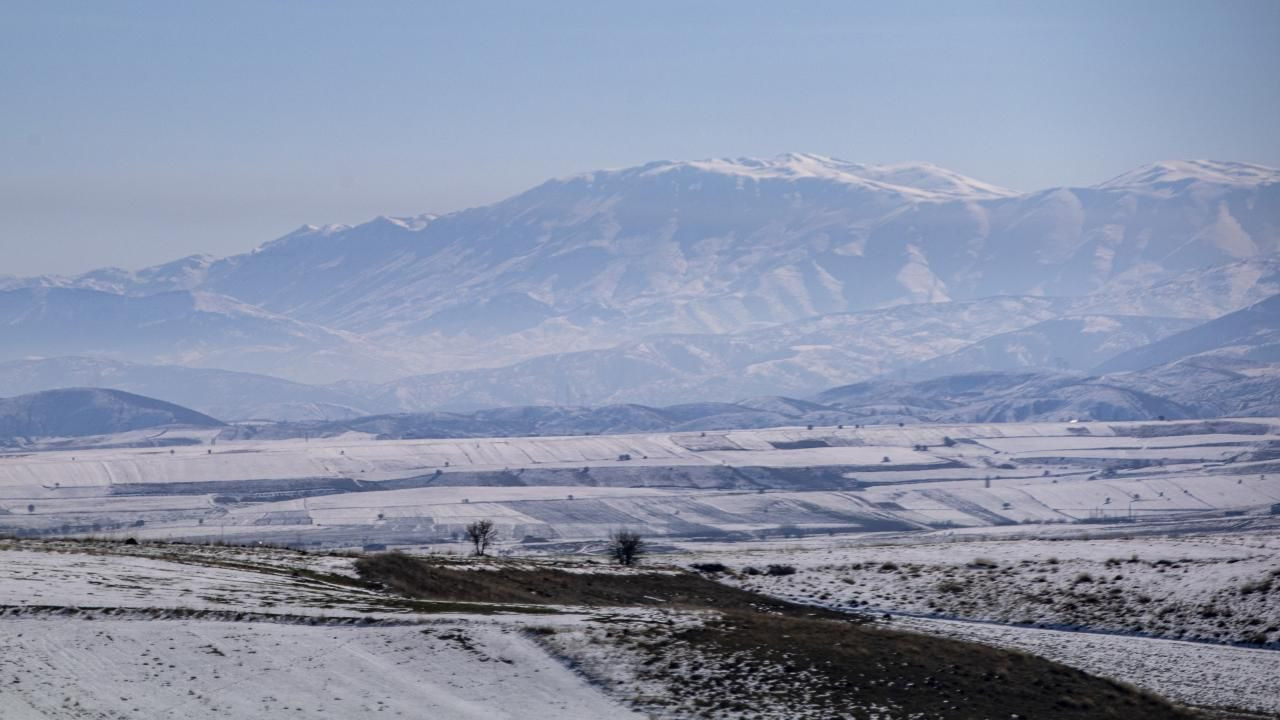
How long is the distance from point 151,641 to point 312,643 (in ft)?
11.8

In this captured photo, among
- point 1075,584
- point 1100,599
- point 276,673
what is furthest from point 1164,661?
point 276,673

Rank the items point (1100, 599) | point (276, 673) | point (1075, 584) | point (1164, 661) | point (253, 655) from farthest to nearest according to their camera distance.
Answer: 1. point (1075, 584)
2. point (1100, 599)
3. point (1164, 661)
4. point (253, 655)
5. point (276, 673)

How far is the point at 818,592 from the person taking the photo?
55.5 m

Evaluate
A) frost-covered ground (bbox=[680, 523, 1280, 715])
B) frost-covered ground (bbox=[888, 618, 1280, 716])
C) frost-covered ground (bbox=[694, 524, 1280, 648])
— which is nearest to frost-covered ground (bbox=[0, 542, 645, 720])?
frost-covered ground (bbox=[888, 618, 1280, 716])

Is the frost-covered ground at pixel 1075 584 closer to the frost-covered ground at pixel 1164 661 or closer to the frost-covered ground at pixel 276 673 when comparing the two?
the frost-covered ground at pixel 1164 661

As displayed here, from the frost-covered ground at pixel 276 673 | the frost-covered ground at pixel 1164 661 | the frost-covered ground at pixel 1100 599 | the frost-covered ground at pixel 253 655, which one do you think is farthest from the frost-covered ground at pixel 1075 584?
the frost-covered ground at pixel 276 673

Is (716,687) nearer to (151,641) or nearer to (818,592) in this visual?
(151,641)

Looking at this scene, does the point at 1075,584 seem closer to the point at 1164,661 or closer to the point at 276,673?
the point at 1164,661

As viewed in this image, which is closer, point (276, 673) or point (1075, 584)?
point (276, 673)

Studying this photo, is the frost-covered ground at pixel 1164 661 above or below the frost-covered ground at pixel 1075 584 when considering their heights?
below

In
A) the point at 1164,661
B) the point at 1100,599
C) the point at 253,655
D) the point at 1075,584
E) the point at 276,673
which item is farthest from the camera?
the point at 1075,584

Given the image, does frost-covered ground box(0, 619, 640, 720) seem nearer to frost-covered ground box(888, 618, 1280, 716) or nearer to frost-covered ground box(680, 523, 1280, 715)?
frost-covered ground box(888, 618, 1280, 716)

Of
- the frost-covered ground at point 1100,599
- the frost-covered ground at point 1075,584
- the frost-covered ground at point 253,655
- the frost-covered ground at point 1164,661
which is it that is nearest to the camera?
the frost-covered ground at point 253,655

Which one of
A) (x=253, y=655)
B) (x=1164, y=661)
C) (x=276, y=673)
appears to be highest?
(x=253, y=655)
